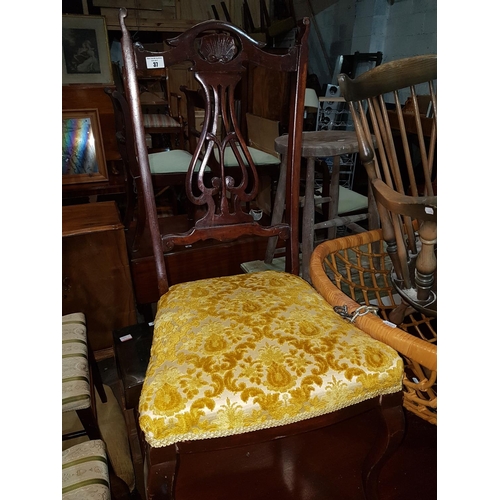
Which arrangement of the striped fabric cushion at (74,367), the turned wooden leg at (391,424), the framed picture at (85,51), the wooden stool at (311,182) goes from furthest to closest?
1. the framed picture at (85,51)
2. the wooden stool at (311,182)
3. the striped fabric cushion at (74,367)
4. the turned wooden leg at (391,424)

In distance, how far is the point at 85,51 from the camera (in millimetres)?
2709

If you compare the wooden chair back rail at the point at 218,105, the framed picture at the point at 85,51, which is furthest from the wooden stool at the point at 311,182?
the framed picture at the point at 85,51

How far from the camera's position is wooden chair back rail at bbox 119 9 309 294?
87 cm

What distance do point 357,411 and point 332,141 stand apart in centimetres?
102

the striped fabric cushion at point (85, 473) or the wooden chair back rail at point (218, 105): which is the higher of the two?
the wooden chair back rail at point (218, 105)

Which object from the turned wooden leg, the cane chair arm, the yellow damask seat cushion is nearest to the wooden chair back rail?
the cane chair arm

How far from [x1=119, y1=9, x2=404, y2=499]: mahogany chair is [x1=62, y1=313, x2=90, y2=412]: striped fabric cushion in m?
0.31

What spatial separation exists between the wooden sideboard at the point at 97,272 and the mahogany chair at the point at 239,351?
56 cm

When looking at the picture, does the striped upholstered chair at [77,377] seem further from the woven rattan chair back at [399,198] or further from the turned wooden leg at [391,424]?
the woven rattan chair back at [399,198]

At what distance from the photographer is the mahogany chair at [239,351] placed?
647 mm

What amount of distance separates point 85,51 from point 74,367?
249cm

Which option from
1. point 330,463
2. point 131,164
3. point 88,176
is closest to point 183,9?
point 88,176

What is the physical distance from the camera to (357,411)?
0.74m

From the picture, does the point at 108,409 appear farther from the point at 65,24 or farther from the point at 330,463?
the point at 65,24
